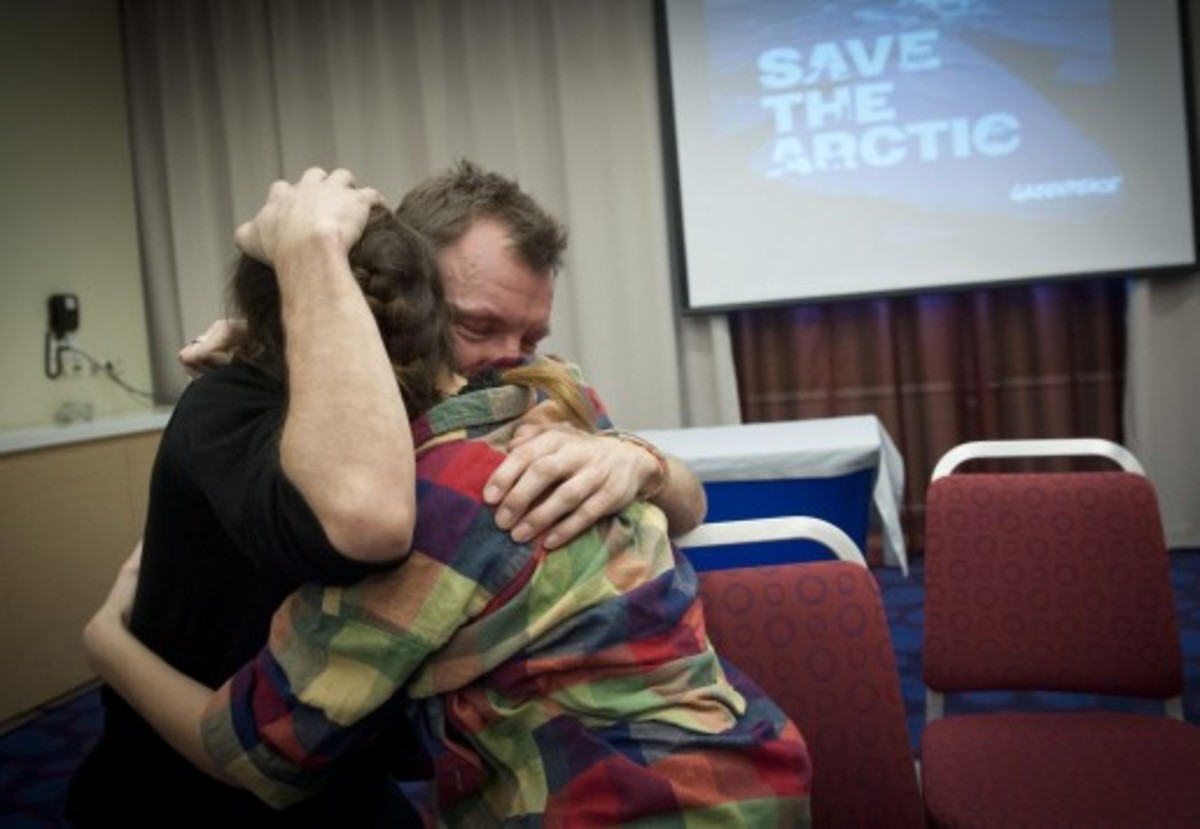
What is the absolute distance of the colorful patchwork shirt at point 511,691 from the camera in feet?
2.06

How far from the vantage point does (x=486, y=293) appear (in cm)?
101

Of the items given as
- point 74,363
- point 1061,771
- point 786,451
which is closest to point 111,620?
point 1061,771

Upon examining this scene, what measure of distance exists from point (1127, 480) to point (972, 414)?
89.4 inches

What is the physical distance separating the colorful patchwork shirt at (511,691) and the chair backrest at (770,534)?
1.09 feet

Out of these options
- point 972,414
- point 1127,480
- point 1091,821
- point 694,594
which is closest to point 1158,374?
point 972,414

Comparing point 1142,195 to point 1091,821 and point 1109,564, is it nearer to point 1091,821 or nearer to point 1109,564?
point 1109,564

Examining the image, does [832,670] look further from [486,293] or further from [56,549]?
[56,549]

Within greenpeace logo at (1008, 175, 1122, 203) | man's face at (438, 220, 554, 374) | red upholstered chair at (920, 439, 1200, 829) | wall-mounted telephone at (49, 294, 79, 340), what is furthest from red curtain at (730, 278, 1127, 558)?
man's face at (438, 220, 554, 374)

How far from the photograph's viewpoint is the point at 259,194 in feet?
13.2

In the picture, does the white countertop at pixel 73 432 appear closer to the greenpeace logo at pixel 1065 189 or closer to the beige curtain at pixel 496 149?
the beige curtain at pixel 496 149

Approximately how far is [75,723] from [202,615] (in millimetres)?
2338

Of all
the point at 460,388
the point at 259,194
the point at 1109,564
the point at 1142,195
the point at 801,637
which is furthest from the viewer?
→ the point at 259,194

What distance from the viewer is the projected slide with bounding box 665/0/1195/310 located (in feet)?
10.6

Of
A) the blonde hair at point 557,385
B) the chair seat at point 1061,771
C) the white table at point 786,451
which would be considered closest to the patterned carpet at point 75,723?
the white table at point 786,451
